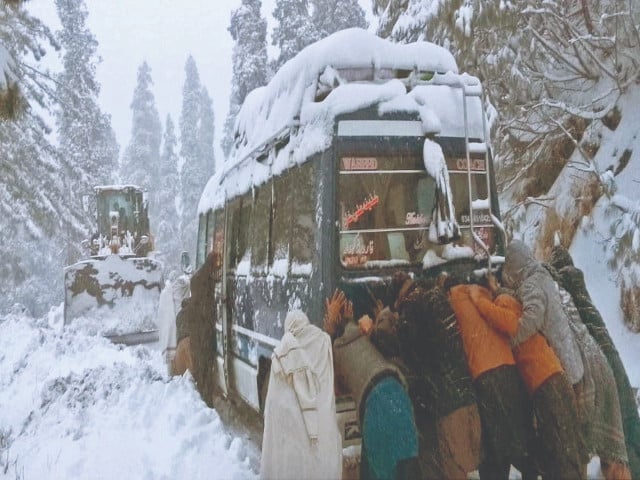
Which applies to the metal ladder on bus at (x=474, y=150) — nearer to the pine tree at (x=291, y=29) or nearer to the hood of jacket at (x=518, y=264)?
the hood of jacket at (x=518, y=264)

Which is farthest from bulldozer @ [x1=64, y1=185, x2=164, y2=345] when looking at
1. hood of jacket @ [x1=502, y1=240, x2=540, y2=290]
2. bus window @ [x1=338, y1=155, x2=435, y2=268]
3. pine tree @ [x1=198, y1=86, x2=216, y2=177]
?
pine tree @ [x1=198, y1=86, x2=216, y2=177]

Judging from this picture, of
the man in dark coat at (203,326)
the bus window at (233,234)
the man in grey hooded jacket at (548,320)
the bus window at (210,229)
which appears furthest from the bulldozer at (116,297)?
the man in grey hooded jacket at (548,320)

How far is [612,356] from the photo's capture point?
4.81 metres

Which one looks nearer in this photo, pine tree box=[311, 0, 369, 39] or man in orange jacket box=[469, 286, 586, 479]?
man in orange jacket box=[469, 286, 586, 479]

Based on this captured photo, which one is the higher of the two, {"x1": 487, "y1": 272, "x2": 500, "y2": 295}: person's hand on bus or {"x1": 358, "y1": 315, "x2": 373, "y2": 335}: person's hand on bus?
{"x1": 487, "y1": 272, "x2": 500, "y2": 295}: person's hand on bus

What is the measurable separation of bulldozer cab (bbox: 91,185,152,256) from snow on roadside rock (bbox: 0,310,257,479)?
7558 millimetres

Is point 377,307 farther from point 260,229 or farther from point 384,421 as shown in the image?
point 260,229

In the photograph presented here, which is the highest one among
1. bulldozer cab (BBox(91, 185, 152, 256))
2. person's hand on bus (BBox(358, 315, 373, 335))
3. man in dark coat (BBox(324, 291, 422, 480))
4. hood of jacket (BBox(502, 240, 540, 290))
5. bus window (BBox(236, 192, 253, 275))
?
bulldozer cab (BBox(91, 185, 152, 256))

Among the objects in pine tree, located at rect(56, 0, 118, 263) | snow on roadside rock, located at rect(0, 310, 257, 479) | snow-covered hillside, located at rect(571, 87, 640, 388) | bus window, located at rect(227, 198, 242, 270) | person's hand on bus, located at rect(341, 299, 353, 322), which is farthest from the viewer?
pine tree, located at rect(56, 0, 118, 263)

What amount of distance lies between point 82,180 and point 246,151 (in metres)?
24.2

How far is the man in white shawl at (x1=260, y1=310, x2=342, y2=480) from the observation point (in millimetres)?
4016

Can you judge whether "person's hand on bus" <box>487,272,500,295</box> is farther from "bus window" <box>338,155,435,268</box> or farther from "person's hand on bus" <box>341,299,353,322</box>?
"person's hand on bus" <box>341,299,353,322</box>

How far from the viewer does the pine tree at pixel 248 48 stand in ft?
90.0

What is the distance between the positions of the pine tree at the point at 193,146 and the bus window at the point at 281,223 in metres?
45.7
